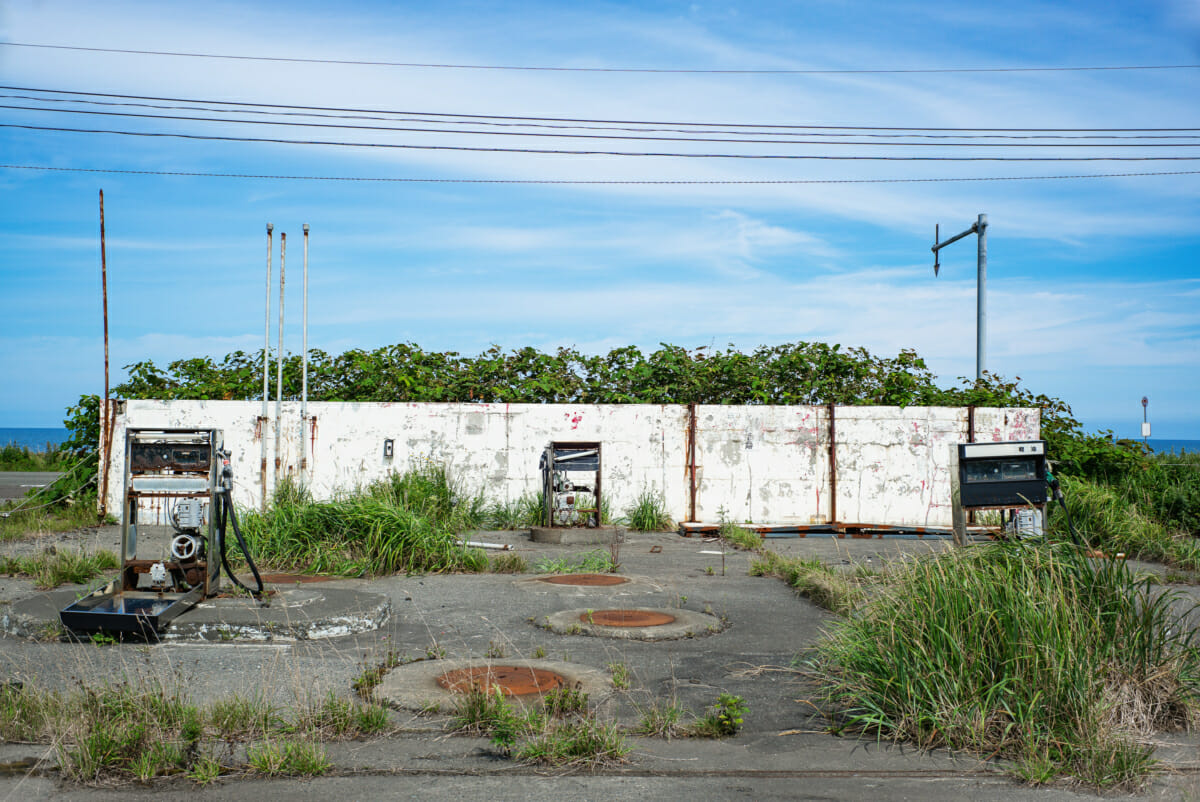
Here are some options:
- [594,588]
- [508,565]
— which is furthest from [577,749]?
[508,565]

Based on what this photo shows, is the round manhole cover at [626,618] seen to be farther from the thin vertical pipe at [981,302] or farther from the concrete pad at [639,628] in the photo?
the thin vertical pipe at [981,302]

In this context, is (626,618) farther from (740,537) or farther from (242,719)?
(740,537)

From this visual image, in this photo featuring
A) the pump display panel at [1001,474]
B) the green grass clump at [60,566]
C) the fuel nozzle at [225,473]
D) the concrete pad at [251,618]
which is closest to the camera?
the concrete pad at [251,618]

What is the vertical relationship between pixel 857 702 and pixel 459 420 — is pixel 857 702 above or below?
below

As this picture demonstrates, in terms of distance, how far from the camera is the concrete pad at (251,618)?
7227 mm

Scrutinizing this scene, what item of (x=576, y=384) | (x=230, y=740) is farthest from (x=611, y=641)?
(x=576, y=384)

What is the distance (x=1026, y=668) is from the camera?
16.3 feet

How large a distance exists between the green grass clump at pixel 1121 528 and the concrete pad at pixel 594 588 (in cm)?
576

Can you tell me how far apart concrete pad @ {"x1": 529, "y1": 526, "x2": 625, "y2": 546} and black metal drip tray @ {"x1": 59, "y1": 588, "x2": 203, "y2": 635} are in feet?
23.6

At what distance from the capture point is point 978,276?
19469 mm

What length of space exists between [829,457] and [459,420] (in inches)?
260

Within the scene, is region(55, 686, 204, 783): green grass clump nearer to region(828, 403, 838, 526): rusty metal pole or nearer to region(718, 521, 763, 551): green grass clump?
region(718, 521, 763, 551): green grass clump

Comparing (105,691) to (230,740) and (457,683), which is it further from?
(457,683)

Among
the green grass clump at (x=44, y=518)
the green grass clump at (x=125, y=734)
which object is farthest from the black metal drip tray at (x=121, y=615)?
the green grass clump at (x=44, y=518)
